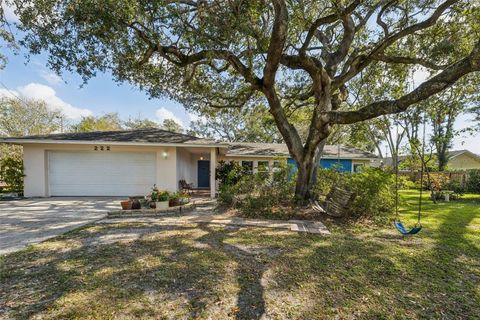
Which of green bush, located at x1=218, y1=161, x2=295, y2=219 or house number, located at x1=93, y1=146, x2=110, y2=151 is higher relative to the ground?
house number, located at x1=93, y1=146, x2=110, y2=151

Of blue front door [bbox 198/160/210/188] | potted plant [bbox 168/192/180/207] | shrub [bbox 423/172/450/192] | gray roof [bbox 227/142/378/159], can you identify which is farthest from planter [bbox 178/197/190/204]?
shrub [bbox 423/172/450/192]

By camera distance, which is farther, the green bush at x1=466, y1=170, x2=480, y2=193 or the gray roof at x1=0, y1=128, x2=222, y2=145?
the green bush at x1=466, y1=170, x2=480, y2=193

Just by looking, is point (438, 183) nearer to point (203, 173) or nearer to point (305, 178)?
point (305, 178)

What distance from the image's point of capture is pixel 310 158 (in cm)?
816

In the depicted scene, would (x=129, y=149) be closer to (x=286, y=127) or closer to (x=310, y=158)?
(x=286, y=127)

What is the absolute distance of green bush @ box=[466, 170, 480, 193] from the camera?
46.9 feet

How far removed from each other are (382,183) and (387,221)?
1.12 meters

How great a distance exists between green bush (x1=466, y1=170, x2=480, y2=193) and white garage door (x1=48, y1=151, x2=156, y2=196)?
60.6 ft

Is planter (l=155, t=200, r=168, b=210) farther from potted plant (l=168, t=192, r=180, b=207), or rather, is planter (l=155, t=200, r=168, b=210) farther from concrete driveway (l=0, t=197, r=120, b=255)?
concrete driveway (l=0, t=197, r=120, b=255)

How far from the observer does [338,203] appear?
6.93 metres

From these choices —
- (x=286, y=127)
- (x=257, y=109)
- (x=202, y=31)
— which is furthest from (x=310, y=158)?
(x=257, y=109)

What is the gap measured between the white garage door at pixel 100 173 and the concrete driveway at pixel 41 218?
144 centimetres

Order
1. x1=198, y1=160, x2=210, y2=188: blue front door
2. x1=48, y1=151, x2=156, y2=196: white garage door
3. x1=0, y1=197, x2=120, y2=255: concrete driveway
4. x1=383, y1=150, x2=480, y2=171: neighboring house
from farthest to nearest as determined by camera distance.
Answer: x1=383, y1=150, x2=480, y2=171: neighboring house, x1=198, y1=160, x2=210, y2=188: blue front door, x1=48, y1=151, x2=156, y2=196: white garage door, x1=0, y1=197, x2=120, y2=255: concrete driveway

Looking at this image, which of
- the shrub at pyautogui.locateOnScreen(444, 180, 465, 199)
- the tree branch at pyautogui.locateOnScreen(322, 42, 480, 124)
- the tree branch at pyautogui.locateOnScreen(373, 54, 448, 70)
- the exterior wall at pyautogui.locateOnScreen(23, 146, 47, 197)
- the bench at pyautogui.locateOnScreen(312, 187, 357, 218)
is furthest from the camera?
the shrub at pyautogui.locateOnScreen(444, 180, 465, 199)
